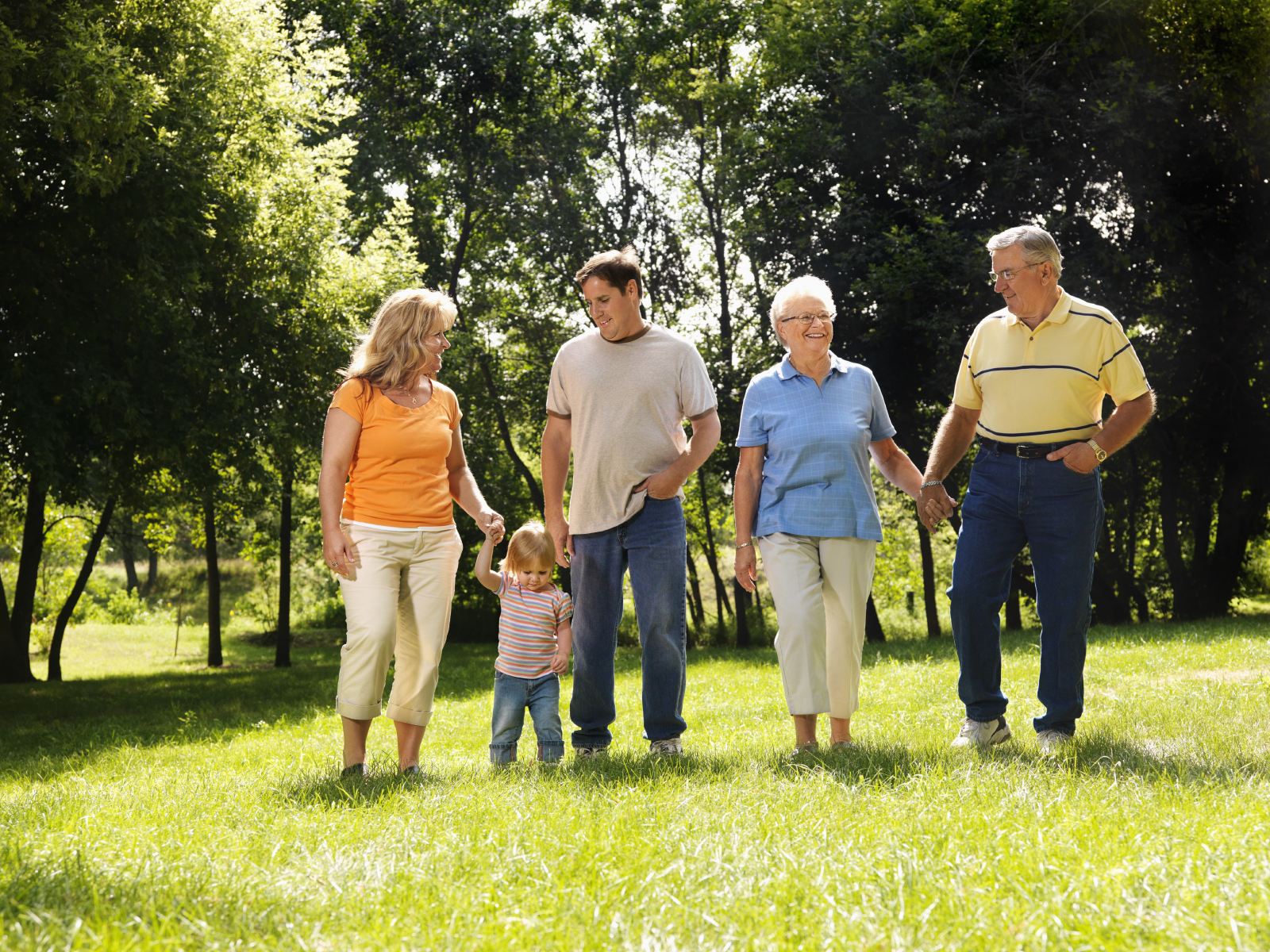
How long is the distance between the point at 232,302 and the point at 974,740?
11970 mm

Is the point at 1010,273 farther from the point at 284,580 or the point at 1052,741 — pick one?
the point at 284,580

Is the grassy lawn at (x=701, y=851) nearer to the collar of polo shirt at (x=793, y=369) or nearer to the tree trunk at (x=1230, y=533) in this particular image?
the collar of polo shirt at (x=793, y=369)

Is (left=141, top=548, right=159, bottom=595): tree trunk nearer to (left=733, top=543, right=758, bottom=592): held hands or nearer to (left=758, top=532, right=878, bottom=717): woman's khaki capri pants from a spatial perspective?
(left=733, top=543, right=758, bottom=592): held hands

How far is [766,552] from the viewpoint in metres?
5.06

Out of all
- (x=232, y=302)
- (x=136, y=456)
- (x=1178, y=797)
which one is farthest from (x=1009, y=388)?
(x=136, y=456)

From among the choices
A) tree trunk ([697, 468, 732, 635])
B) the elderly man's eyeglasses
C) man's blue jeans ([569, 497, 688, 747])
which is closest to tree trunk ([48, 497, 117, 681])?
tree trunk ([697, 468, 732, 635])

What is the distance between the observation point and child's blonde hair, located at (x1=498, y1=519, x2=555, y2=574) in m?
5.62

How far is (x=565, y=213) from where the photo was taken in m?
23.6

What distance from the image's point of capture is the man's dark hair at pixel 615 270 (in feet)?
16.5

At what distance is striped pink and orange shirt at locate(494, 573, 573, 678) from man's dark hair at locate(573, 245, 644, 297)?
1.78 m

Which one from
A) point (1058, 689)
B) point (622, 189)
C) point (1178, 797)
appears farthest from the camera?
point (622, 189)

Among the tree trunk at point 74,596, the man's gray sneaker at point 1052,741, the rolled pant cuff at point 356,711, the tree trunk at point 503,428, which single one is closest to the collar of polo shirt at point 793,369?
the man's gray sneaker at point 1052,741

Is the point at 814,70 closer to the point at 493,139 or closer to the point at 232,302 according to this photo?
the point at 493,139

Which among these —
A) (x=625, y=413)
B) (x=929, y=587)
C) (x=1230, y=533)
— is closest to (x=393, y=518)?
(x=625, y=413)
